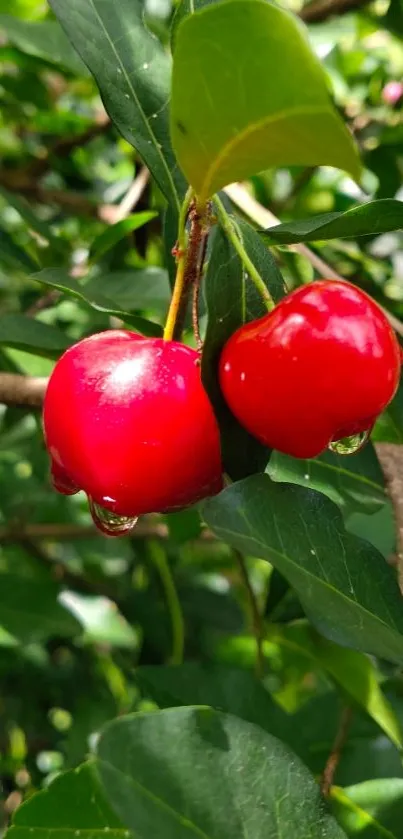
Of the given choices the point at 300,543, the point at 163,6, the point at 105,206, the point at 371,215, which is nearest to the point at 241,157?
the point at 371,215

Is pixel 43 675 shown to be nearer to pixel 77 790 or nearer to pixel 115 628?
pixel 115 628

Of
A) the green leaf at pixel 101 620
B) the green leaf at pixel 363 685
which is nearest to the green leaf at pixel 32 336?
the green leaf at pixel 363 685

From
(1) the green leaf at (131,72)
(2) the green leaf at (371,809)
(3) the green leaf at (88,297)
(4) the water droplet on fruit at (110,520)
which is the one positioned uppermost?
(1) the green leaf at (131,72)

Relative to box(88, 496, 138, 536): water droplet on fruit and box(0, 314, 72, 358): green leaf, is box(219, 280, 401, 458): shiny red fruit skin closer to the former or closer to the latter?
box(88, 496, 138, 536): water droplet on fruit

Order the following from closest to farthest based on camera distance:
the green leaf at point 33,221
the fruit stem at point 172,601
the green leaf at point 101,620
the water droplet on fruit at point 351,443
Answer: the water droplet on fruit at point 351,443
the green leaf at point 33,221
the fruit stem at point 172,601
the green leaf at point 101,620

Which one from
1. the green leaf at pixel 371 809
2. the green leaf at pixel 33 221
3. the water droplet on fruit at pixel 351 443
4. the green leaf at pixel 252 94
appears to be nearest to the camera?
the green leaf at pixel 252 94

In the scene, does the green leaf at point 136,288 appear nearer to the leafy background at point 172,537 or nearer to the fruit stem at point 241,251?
the leafy background at point 172,537

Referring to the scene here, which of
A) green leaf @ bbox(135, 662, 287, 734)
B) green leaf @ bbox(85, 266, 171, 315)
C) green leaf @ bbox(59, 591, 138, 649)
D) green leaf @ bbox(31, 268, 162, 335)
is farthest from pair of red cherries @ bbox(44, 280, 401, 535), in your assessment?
green leaf @ bbox(59, 591, 138, 649)

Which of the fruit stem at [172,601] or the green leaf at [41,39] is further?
the fruit stem at [172,601]
